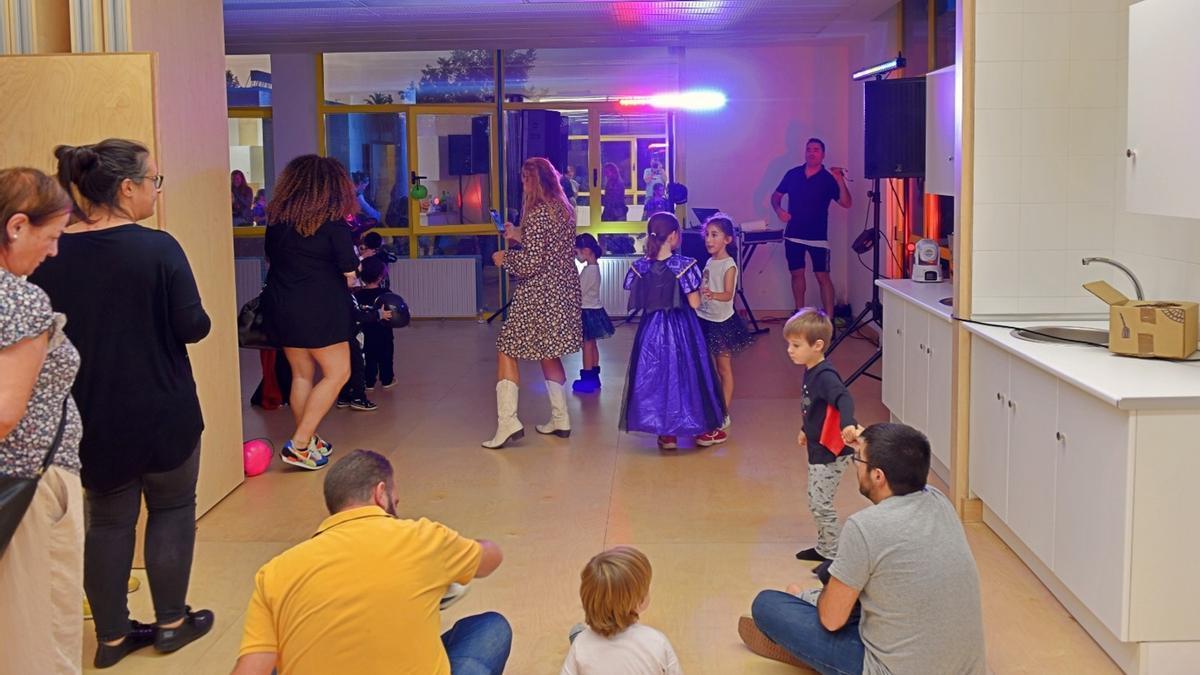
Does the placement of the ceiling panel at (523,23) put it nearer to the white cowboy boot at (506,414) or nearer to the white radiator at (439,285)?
the white radiator at (439,285)

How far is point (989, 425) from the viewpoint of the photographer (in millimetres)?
5496

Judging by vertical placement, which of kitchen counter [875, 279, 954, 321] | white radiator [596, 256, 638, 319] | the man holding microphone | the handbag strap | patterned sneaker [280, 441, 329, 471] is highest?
the man holding microphone

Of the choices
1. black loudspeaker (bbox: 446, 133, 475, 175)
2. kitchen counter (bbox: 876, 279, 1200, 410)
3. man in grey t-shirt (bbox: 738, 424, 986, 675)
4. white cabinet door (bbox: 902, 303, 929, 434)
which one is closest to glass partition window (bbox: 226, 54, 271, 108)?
black loudspeaker (bbox: 446, 133, 475, 175)

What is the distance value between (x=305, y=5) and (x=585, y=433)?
4.14m

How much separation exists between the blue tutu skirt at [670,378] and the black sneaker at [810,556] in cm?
196

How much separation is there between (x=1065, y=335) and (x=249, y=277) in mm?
10733

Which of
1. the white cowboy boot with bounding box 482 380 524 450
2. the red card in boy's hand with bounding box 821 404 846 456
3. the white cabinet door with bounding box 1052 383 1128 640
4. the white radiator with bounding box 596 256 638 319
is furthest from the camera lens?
the white radiator with bounding box 596 256 638 319

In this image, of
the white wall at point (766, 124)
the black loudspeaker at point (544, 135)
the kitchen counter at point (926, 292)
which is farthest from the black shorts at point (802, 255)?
the kitchen counter at point (926, 292)

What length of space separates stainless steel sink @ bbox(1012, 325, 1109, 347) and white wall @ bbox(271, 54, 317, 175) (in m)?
10.2

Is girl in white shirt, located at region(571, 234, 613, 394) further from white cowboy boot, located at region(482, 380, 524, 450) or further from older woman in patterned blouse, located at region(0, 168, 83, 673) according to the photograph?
older woman in patterned blouse, located at region(0, 168, 83, 673)

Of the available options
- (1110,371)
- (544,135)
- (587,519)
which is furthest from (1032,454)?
(544,135)

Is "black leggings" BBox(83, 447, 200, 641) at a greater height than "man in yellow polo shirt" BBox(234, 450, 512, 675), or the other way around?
"man in yellow polo shirt" BBox(234, 450, 512, 675)

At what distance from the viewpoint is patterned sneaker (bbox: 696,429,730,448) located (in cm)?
752

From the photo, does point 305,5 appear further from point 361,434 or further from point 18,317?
point 18,317
